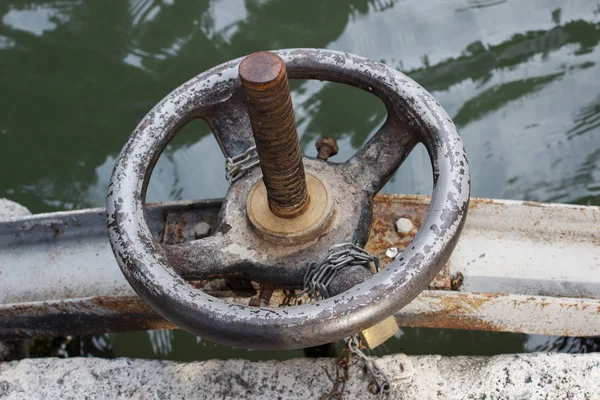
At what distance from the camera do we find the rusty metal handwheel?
1.26 meters

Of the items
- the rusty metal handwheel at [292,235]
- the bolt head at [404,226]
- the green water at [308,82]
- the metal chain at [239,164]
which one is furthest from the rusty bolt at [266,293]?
the green water at [308,82]

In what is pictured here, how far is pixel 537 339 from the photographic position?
2820 millimetres

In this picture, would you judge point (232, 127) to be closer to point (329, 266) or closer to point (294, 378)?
point (329, 266)

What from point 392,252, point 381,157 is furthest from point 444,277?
point 381,157

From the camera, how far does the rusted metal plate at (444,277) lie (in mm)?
2010

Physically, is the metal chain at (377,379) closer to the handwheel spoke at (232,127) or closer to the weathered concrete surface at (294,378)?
the weathered concrete surface at (294,378)

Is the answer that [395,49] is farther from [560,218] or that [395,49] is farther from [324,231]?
[324,231]

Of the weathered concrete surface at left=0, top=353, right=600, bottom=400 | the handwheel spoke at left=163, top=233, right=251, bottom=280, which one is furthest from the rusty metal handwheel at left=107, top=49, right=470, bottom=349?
the weathered concrete surface at left=0, top=353, right=600, bottom=400

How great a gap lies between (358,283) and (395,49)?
259 centimetres

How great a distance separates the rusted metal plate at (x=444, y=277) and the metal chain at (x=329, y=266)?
52 centimetres

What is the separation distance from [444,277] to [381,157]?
0.52 m

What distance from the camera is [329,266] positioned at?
1.47 meters

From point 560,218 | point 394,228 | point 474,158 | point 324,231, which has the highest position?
point 324,231

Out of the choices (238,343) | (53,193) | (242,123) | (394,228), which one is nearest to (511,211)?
(394,228)
